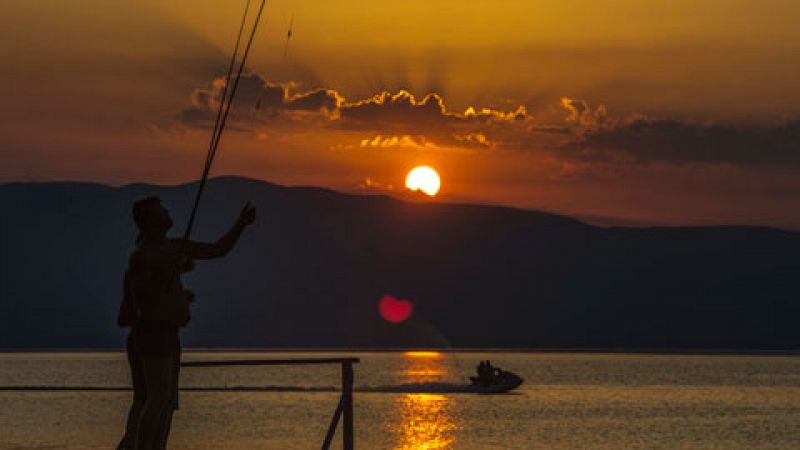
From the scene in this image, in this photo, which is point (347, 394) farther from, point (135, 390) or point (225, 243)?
point (225, 243)

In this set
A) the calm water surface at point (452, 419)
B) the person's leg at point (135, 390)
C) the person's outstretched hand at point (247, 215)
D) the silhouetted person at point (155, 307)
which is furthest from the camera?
the calm water surface at point (452, 419)

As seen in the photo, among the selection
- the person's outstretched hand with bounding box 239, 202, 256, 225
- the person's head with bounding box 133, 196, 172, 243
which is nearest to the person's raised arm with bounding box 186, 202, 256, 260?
the person's outstretched hand with bounding box 239, 202, 256, 225

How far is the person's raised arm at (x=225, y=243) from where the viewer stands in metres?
10.6

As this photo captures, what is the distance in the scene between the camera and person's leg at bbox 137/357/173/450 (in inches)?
426

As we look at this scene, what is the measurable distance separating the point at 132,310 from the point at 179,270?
1.37ft

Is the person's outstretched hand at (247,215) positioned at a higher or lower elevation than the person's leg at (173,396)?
higher

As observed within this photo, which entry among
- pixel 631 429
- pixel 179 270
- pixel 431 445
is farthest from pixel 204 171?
pixel 631 429

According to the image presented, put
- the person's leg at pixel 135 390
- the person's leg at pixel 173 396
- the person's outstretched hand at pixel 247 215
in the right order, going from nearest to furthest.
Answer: the person's outstretched hand at pixel 247 215
the person's leg at pixel 173 396
the person's leg at pixel 135 390

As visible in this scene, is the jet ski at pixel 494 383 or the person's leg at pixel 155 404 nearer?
the person's leg at pixel 155 404

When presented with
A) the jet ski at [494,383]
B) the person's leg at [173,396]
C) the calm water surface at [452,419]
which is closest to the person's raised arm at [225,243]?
the person's leg at [173,396]

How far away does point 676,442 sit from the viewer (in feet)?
220

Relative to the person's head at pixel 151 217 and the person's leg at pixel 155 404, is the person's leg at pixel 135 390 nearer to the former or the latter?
the person's leg at pixel 155 404

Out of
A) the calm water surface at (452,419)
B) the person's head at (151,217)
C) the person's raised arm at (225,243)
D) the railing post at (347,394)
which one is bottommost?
the railing post at (347,394)

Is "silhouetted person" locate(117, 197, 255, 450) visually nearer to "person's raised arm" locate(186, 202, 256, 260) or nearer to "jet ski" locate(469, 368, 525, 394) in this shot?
"person's raised arm" locate(186, 202, 256, 260)
